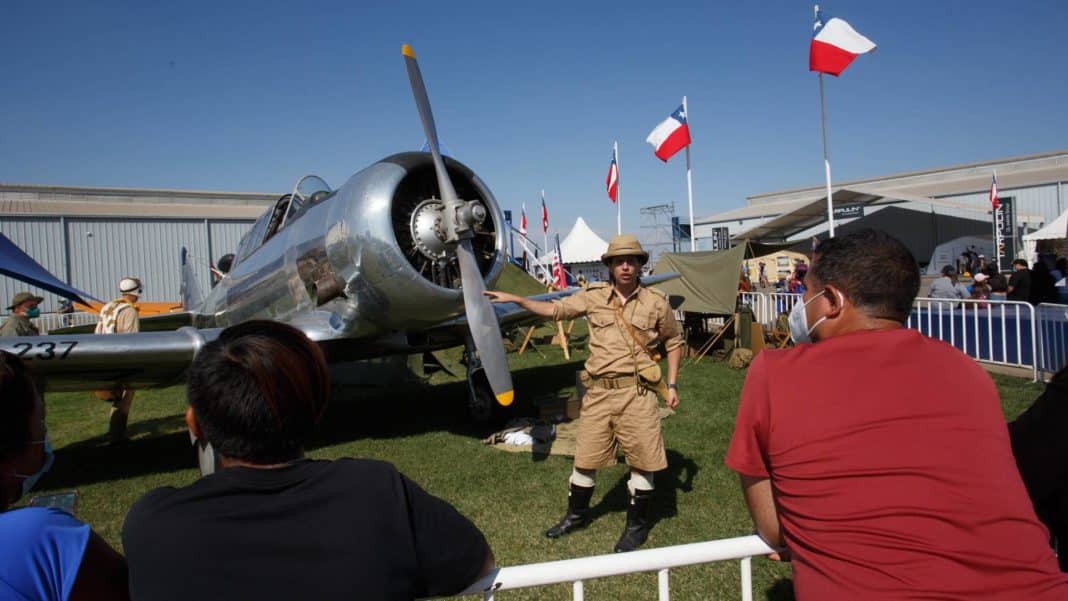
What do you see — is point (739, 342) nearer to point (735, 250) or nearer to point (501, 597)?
point (735, 250)

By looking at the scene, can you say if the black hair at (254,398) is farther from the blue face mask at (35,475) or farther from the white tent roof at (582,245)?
the white tent roof at (582,245)

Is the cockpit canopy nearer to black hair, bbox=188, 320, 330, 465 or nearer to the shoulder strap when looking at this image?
the shoulder strap

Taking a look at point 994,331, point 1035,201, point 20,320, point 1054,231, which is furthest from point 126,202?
point 1035,201

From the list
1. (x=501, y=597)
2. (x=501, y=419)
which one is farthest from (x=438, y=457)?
(x=501, y=597)

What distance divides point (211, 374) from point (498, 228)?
4.27m

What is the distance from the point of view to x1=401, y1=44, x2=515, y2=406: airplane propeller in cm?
461

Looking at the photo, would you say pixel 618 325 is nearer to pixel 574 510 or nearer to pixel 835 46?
pixel 574 510

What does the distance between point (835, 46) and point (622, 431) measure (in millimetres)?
9853

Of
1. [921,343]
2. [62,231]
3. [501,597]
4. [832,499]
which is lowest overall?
[501,597]

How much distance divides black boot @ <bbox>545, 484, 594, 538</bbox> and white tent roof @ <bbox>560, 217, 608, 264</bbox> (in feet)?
92.9

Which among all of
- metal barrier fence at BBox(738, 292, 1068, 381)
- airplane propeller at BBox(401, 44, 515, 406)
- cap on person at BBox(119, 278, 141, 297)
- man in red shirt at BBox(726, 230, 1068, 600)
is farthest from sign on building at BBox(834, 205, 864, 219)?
man in red shirt at BBox(726, 230, 1068, 600)

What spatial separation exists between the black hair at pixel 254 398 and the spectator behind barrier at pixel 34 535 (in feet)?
0.85

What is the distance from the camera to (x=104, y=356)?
4.94 meters

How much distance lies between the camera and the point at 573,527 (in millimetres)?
3859
